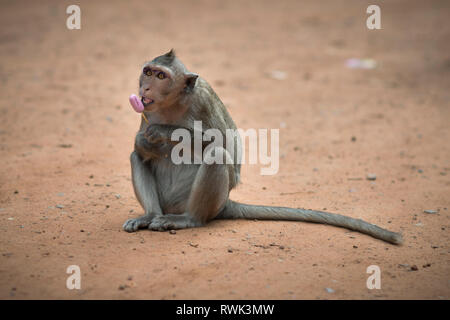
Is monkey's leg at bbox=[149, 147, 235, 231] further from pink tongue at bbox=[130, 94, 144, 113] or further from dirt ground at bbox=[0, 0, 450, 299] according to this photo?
pink tongue at bbox=[130, 94, 144, 113]

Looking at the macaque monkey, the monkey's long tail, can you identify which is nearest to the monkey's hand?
the macaque monkey

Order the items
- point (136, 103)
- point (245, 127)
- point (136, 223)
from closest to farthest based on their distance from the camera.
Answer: point (136, 103) → point (136, 223) → point (245, 127)

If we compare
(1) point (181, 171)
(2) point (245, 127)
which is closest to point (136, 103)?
(1) point (181, 171)

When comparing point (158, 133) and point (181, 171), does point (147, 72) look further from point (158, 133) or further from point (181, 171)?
point (181, 171)

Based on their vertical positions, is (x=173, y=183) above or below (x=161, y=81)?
below

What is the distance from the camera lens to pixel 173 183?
5055 millimetres

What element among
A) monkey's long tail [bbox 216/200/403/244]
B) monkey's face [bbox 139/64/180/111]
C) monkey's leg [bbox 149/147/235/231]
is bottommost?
monkey's long tail [bbox 216/200/403/244]

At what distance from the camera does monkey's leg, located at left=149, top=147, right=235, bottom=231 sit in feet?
15.6

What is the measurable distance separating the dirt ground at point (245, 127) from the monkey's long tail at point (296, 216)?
9cm

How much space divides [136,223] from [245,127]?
4.33 meters

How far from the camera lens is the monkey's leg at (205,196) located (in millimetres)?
4746

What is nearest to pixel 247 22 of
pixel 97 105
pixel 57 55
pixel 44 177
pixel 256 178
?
pixel 57 55

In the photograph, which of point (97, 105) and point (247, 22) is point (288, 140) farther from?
point (247, 22)

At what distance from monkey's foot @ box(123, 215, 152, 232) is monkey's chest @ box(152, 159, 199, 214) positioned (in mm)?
296
